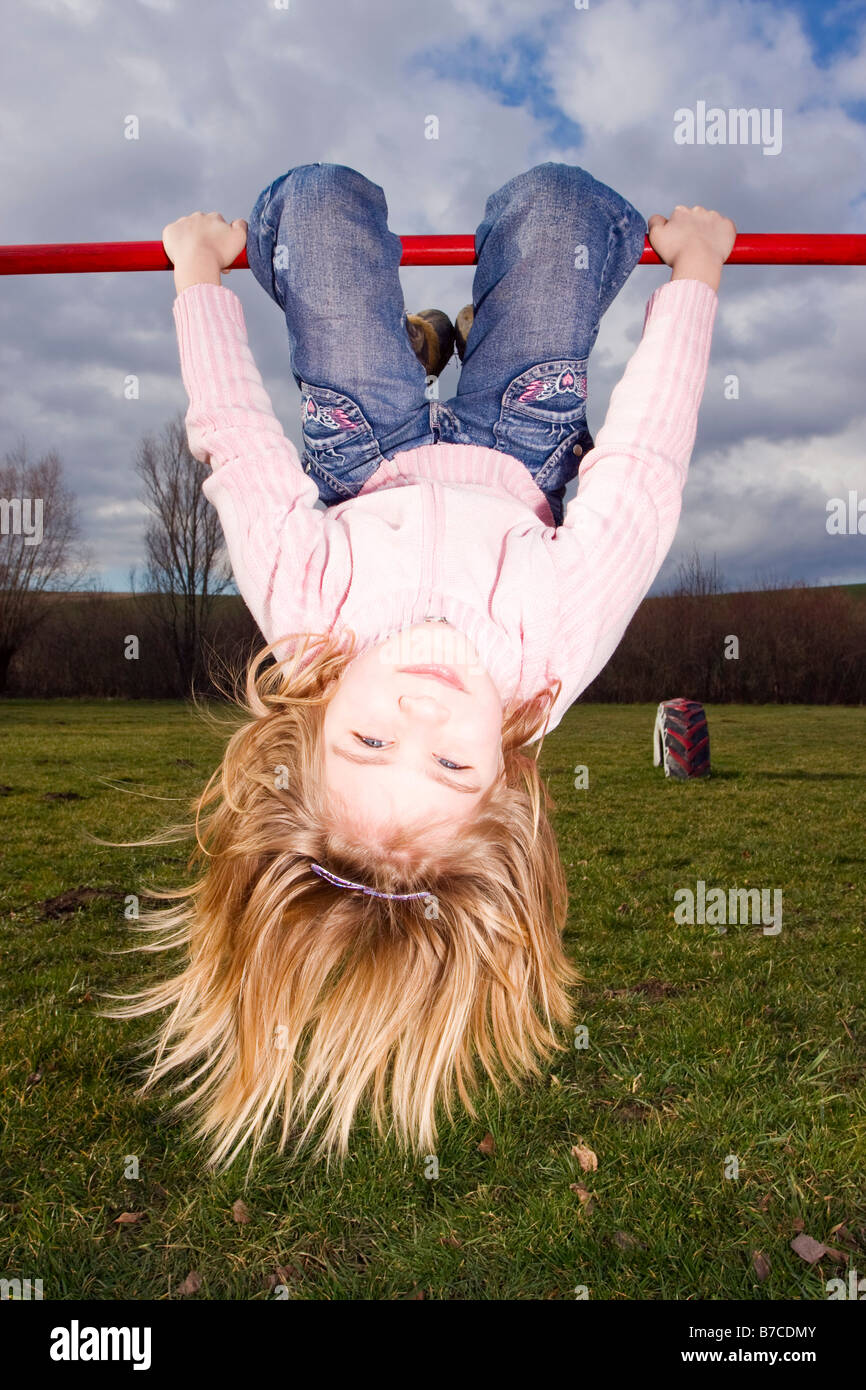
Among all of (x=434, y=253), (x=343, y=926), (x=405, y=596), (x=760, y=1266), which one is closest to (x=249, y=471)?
(x=405, y=596)

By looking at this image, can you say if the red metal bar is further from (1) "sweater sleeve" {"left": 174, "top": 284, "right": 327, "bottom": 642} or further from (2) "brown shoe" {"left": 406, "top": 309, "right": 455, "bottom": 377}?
Answer: (1) "sweater sleeve" {"left": 174, "top": 284, "right": 327, "bottom": 642}

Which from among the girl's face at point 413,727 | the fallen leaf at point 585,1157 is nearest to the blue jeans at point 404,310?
the girl's face at point 413,727

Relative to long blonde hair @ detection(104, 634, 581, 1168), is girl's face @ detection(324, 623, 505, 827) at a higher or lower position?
higher

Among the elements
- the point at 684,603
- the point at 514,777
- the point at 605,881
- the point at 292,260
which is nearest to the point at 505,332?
the point at 292,260

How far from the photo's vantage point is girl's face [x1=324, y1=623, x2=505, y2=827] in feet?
6.77

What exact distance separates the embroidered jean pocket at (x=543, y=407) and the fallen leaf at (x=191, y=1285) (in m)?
2.43

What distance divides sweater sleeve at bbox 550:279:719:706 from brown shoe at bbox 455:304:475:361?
825 millimetres

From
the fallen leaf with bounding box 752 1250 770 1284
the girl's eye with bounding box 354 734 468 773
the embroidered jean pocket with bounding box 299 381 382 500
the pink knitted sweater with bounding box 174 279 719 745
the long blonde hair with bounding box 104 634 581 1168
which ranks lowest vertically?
the fallen leaf with bounding box 752 1250 770 1284

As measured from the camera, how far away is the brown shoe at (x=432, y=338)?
9.84 feet

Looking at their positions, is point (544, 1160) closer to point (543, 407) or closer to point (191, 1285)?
point (191, 1285)

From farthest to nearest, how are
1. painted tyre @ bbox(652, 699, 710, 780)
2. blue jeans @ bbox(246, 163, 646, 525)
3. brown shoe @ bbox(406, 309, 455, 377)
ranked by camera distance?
painted tyre @ bbox(652, 699, 710, 780) → brown shoe @ bbox(406, 309, 455, 377) → blue jeans @ bbox(246, 163, 646, 525)

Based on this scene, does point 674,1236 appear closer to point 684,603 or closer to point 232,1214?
point 232,1214

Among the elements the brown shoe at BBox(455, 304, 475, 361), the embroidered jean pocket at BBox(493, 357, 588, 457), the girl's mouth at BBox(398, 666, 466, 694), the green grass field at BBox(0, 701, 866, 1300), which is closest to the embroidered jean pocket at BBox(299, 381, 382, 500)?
the embroidered jean pocket at BBox(493, 357, 588, 457)
